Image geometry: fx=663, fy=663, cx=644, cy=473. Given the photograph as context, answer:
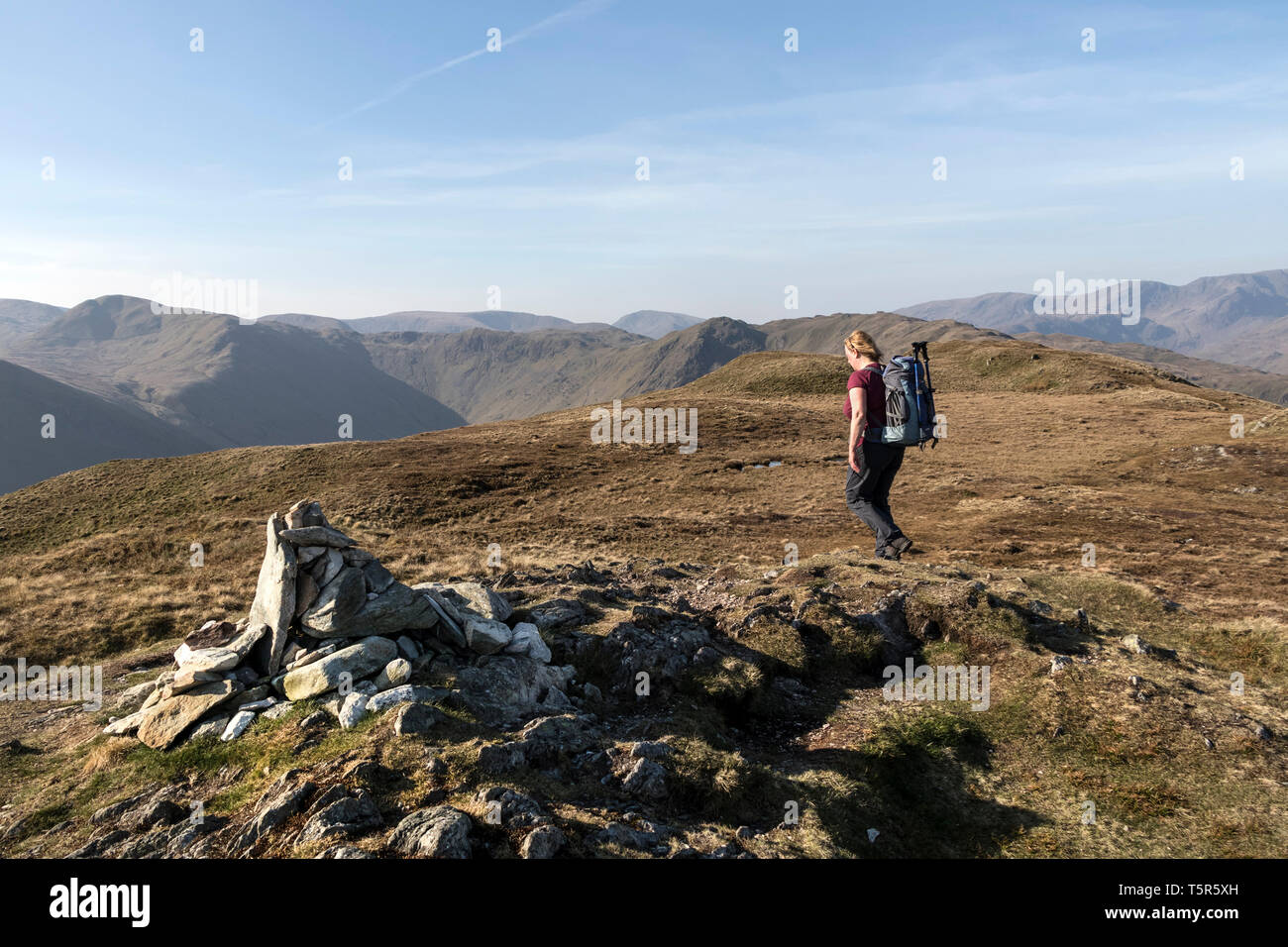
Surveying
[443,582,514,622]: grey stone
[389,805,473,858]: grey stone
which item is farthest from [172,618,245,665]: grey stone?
[389,805,473,858]: grey stone

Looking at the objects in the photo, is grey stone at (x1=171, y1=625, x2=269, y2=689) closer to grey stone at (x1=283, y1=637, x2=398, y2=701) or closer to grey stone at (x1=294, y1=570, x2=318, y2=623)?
grey stone at (x1=294, y1=570, x2=318, y2=623)

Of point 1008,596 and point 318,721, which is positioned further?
point 1008,596

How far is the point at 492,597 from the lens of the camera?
13445 mm

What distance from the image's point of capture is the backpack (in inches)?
523

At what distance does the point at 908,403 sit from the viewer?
13.3 metres

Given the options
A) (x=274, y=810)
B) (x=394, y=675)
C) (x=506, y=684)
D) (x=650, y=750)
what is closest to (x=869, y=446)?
(x=650, y=750)

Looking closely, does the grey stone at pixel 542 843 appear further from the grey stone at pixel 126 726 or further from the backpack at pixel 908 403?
the backpack at pixel 908 403

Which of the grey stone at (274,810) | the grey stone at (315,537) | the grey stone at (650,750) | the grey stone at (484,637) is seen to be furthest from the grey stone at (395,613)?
the grey stone at (650,750)

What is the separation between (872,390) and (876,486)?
2.26 meters

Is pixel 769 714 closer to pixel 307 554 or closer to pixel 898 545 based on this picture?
pixel 898 545

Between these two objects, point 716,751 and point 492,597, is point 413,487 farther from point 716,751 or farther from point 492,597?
point 716,751
